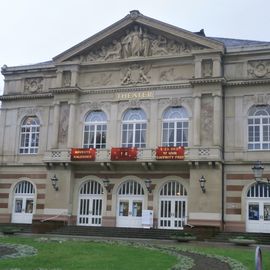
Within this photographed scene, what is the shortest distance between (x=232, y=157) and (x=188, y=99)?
18.7ft

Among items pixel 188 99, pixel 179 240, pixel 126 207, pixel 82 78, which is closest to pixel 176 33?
pixel 188 99

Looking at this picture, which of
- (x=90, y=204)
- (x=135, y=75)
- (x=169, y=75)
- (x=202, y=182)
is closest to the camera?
(x=202, y=182)

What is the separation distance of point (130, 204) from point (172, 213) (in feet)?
11.3

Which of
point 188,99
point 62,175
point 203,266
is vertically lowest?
point 203,266

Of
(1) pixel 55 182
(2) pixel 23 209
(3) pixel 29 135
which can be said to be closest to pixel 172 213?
(1) pixel 55 182

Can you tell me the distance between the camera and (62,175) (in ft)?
134

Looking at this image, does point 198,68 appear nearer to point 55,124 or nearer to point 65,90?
point 65,90

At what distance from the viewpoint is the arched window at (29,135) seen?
43.7 m

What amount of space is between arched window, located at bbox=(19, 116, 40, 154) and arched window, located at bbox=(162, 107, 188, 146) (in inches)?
459

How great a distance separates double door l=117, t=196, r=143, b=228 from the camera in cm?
3912

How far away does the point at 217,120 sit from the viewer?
37406 mm

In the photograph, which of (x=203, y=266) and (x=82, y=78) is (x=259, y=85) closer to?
(x=82, y=78)

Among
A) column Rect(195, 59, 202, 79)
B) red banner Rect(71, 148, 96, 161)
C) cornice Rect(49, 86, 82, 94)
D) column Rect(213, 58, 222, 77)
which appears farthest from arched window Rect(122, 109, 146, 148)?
column Rect(213, 58, 222, 77)

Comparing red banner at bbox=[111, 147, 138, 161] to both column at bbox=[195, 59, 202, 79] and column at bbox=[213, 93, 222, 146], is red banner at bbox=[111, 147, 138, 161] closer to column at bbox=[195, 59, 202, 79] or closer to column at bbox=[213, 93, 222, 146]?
column at bbox=[213, 93, 222, 146]
